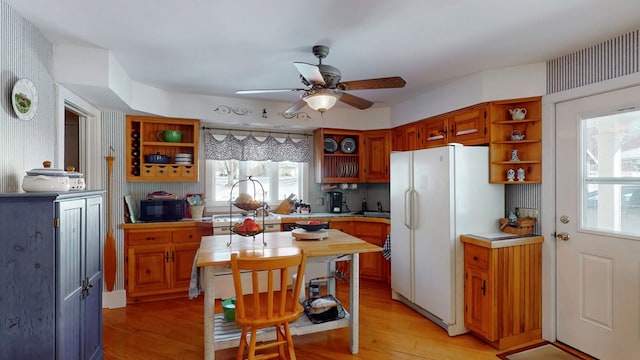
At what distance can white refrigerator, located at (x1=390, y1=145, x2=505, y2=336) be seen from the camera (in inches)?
110

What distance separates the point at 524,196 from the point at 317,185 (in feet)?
8.86

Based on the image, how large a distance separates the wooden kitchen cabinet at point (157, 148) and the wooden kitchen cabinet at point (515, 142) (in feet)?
10.8

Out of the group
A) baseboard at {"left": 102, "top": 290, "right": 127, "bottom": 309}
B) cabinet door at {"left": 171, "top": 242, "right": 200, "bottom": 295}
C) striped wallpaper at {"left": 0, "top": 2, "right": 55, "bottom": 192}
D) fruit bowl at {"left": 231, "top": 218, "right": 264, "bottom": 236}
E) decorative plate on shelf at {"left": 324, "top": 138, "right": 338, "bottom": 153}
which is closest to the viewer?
striped wallpaper at {"left": 0, "top": 2, "right": 55, "bottom": 192}

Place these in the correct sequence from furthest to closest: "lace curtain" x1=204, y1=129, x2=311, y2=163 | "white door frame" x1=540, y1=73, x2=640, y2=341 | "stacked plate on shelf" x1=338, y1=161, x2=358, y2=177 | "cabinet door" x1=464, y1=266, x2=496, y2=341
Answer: "stacked plate on shelf" x1=338, y1=161, x2=358, y2=177
"lace curtain" x1=204, y1=129, x2=311, y2=163
"white door frame" x1=540, y1=73, x2=640, y2=341
"cabinet door" x1=464, y1=266, x2=496, y2=341

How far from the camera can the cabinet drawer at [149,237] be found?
11.5 feet

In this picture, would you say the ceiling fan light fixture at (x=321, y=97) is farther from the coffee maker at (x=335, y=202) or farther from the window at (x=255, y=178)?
the coffee maker at (x=335, y=202)

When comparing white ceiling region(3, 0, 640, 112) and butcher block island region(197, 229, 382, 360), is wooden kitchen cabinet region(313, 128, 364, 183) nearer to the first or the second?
white ceiling region(3, 0, 640, 112)

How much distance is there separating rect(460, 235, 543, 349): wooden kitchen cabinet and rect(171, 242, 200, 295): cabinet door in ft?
9.75

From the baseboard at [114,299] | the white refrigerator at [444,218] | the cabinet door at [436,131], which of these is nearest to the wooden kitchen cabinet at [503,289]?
the white refrigerator at [444,218]

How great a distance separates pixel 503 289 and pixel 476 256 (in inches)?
12.4

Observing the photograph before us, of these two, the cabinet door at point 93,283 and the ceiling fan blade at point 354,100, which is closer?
the cabinet door at point 93,283

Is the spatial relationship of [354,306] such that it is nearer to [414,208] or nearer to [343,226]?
[414,208]

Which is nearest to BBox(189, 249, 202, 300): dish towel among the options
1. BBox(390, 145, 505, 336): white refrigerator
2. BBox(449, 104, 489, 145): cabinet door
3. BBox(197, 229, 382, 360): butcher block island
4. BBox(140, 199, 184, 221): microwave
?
BBox(197, 229, 382, 360): butcher block island

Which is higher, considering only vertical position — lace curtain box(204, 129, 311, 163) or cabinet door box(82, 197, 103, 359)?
lace curtain box(204, 129, 311, 163)
